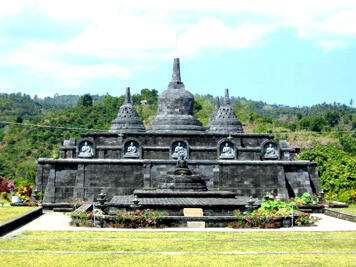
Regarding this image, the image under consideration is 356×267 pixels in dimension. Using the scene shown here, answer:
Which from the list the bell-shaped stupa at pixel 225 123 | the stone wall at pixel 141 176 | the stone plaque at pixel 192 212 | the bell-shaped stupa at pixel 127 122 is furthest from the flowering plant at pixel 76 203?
the bell-shaped stupa at pixel 225 123

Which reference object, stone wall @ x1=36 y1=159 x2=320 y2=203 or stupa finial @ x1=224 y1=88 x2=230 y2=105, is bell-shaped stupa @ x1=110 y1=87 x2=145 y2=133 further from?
stone wall @ x1=36 y1=159 x2=320 y2=203

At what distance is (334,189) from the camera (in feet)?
131

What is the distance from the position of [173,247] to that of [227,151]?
875 inches

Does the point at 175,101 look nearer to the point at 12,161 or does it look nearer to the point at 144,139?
the point at 144,139

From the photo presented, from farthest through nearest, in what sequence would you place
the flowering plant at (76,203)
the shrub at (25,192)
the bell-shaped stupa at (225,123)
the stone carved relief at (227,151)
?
the bell-shaped stupa at (225,123) → the stone carved relief at (227,151) → the shrub at (25,192) → the flowering plant at (76,203)

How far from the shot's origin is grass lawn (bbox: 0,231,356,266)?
51.9 ft

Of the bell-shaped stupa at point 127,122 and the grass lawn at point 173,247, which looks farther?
the bell-shaped stupa at point 127,122

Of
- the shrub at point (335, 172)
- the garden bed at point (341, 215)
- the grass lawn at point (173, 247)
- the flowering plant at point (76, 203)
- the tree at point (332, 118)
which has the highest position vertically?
the tree at point (332, 118)

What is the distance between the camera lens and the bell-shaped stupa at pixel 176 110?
43.0 m

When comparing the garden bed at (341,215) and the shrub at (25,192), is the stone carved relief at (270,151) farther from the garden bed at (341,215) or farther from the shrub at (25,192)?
the shrub at (25,192)

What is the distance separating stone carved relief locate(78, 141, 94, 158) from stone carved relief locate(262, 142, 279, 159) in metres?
12.1

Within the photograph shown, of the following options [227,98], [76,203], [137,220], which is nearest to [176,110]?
[227,98]

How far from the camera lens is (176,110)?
43.7m

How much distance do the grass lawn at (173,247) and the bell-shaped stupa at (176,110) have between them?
21310mm
